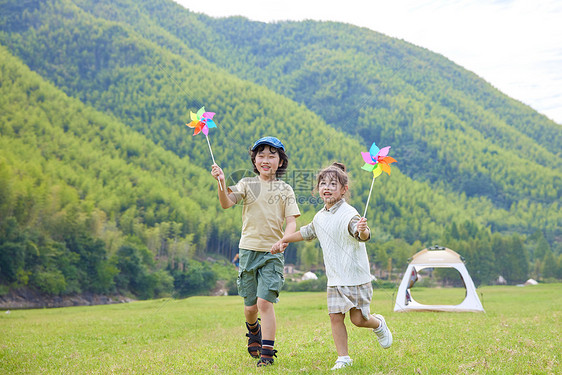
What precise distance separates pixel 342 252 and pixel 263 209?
3.55 ft

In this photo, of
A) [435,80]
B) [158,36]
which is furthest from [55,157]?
[435,80]

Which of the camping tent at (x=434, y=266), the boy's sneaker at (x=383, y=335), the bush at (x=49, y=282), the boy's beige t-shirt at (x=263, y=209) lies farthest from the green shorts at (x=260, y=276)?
the bush at (x=49, y=282)

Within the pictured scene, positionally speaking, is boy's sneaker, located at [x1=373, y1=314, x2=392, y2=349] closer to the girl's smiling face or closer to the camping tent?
the girl's smiling face

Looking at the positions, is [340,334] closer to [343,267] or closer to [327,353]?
[343,267]

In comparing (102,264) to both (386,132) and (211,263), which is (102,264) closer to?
(211,263)

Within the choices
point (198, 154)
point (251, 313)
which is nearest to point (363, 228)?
point (251, 313)

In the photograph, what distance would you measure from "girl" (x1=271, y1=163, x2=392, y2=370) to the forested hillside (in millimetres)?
4257

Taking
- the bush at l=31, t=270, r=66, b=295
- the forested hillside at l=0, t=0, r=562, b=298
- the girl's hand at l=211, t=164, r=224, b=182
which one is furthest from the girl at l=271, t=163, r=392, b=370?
the bush at l=31, t=270, r=66, b=295

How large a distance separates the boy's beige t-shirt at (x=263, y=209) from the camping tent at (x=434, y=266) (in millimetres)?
9044

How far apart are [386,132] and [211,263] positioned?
92424 millimetres

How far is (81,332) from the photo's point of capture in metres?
10.7

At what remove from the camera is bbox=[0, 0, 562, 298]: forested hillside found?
50.9 metres

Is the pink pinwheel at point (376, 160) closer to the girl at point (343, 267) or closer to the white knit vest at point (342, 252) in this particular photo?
the girl at point (343, 267)

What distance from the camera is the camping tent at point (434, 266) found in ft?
45.9
